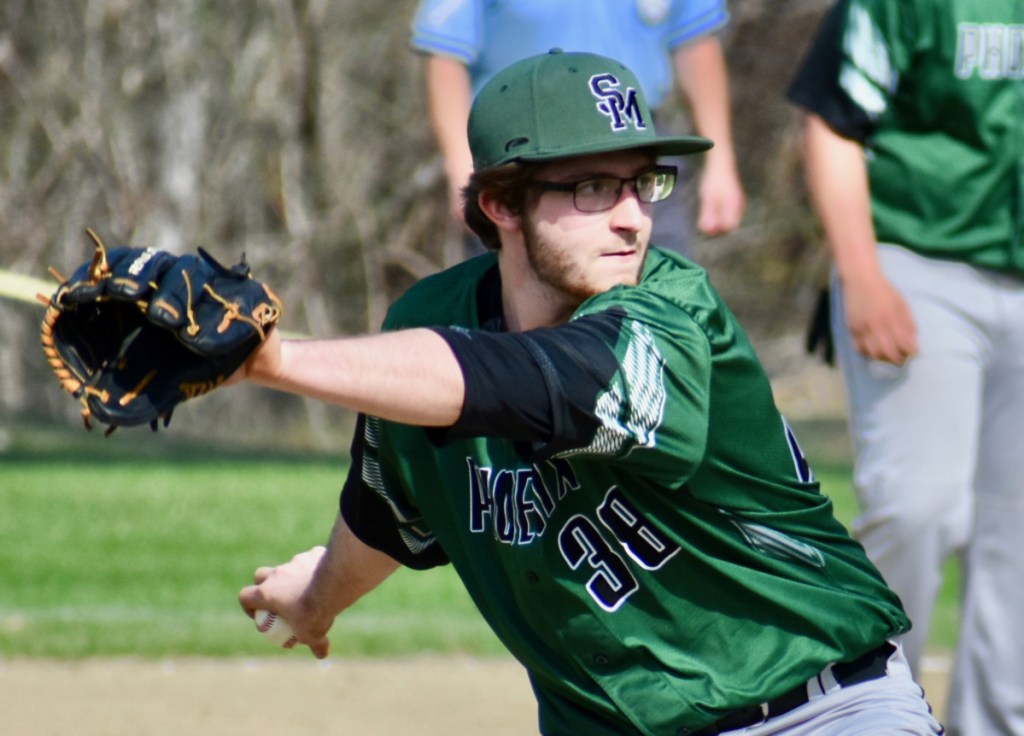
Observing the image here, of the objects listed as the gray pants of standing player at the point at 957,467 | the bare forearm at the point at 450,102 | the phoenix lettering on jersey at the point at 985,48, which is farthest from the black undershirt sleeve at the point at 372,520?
the phoenix lettering on jersey at the point at 985,48

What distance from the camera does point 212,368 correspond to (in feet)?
7.45

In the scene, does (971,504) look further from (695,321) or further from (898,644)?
(695,321)

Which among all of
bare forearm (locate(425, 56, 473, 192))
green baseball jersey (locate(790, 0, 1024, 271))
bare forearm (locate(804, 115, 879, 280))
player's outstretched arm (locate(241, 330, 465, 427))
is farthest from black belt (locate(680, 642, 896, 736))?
bare forearm (locate(425, 56, 473, 192))

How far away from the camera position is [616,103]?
9.84 ft

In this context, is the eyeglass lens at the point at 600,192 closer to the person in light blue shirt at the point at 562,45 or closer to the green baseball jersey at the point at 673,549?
the green baseball jersey at the point at 673,549

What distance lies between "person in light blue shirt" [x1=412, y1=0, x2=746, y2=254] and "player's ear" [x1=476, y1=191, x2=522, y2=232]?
1.72m

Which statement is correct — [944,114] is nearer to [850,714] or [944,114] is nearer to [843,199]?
[843,199]

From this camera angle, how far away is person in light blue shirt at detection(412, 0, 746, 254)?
200 inches

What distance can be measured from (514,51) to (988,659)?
221cm

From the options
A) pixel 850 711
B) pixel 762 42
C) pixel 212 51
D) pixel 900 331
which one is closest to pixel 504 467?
pixel 850 711

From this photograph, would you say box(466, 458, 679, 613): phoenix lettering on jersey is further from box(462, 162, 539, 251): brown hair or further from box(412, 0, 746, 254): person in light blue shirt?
box(412, 0, 746, 254): person in light blue shirt

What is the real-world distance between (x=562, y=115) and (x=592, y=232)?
0.69ft

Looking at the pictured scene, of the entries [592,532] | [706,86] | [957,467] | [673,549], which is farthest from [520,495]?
[706,86]

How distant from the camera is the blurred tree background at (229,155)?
55.1ft
